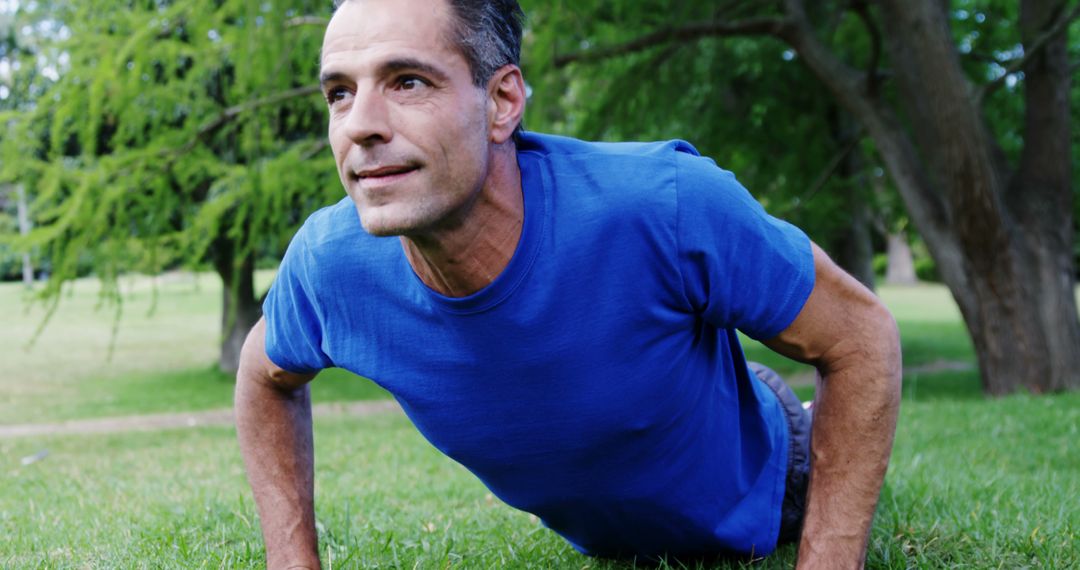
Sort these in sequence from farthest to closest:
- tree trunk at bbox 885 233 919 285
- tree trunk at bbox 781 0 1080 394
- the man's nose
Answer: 1. tree trunk at bbox 885 233 919 285
2. tree trunk at bbox 781 0 1080 394
3. the man's nose

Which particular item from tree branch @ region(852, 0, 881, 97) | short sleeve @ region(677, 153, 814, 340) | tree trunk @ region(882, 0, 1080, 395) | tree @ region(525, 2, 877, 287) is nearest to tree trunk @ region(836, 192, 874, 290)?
tree @ region(525, 2, 877, 287)

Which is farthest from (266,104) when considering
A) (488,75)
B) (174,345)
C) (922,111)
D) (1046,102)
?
(174,345)

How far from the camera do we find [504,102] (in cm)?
205

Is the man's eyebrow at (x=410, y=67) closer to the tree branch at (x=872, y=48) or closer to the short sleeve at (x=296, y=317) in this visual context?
the short sleeve at (x=296, y=317)

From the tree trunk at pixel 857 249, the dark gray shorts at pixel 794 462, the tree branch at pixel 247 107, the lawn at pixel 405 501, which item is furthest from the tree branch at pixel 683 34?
the dark gray shorts at pixel 794 462

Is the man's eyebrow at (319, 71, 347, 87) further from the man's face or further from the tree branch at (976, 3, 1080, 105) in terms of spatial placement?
the tree branch at (976, 3, 1080, 105)

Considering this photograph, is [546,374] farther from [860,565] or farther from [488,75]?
[860,565]

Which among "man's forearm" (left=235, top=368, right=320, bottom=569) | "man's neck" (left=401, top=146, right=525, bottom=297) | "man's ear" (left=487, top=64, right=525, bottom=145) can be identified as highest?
"man's ear" (left=487, top=64, right=525, bottom=145)

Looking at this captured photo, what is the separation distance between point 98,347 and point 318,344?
23933mm

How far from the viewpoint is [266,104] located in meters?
9.04

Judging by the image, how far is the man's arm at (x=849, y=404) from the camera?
215 centimetres

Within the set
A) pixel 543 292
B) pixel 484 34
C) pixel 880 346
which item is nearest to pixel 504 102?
pixel 484 34

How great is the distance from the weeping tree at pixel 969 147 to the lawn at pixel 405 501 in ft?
3.44

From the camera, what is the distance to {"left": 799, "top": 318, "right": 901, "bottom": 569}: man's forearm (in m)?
2.17
